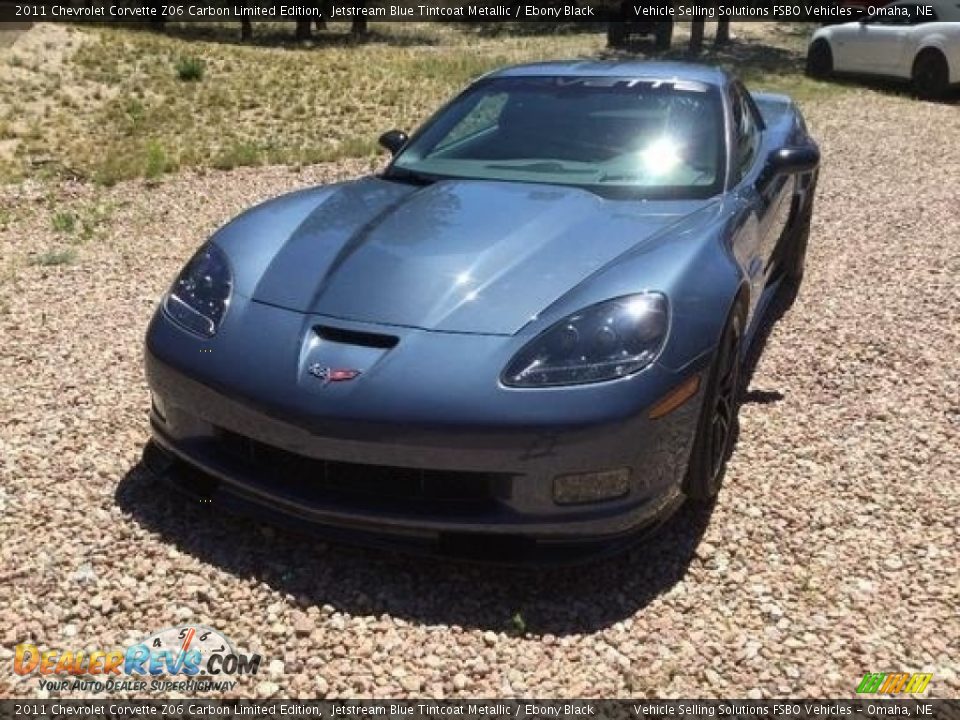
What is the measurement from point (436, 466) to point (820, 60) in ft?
49.2

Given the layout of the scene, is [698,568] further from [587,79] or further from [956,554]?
[587,79]

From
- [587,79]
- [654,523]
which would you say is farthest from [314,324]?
[587,79]

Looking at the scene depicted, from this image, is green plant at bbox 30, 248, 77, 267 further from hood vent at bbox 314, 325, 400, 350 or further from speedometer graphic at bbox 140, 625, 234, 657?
speedometer graphic at bbox 140, 625, 234, 657

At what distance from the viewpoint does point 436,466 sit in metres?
2.32

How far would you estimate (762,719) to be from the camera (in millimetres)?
2125

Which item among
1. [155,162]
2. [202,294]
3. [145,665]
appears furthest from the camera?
[155,162]

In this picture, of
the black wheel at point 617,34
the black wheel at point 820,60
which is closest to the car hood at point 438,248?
the black wheel at point 820,60

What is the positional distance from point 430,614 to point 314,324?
0.89 m

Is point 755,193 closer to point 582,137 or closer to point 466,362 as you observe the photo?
point 582,137

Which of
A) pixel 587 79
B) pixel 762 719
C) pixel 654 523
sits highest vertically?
pixel 587 79

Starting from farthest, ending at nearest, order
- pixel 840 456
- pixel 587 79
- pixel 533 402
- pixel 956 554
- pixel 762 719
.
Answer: pixel 587 79, pixel 840 456, pixel 956 554, pixel 533 402, pixel 762 719

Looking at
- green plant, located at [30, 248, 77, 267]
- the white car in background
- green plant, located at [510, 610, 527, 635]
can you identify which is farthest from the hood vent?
the white car in background

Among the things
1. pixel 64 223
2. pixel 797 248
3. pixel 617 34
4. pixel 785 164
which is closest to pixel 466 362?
pixel 785 164

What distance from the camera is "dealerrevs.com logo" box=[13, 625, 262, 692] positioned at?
2.17 metres
